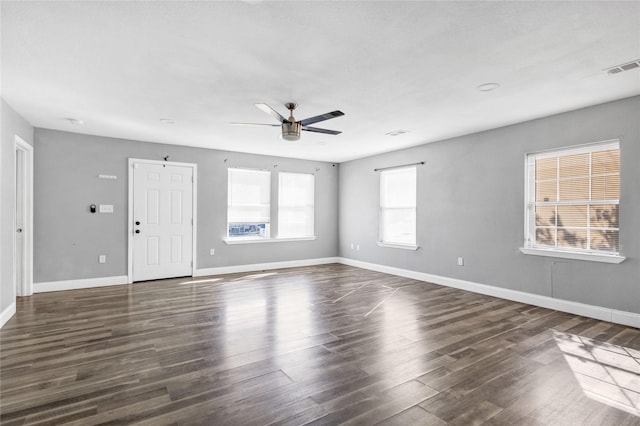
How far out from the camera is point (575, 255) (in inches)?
167

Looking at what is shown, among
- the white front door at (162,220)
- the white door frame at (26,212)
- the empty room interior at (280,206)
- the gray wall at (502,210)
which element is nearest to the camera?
the empty room interior at (280,206)

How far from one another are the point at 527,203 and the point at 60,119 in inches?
272

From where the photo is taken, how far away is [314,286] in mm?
5770

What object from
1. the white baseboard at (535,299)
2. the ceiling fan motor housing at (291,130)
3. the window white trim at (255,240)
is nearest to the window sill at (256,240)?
the window white trim at (255,240)

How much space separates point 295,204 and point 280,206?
1.36ft

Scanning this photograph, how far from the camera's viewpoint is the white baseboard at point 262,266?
6785mm

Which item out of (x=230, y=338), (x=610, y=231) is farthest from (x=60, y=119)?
(x=610, y=231)

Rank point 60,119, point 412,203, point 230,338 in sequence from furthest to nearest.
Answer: point 412,203, point 60,119, point 230,338

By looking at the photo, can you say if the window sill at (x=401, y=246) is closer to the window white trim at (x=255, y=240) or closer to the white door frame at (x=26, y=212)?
the window white trim at (x=255, y=240)

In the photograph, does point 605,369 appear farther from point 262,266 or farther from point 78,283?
point 78,283

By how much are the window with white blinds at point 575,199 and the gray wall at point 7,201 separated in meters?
6.78

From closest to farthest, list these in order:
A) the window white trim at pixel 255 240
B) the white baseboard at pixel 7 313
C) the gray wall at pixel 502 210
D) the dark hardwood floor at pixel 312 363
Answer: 1. the dark hardwood floor at pixel 312 363
2. the white baseboard at pixel 7 313
3. the gray wall at pixel 502 210
4. the window white trim at pixel 255 240

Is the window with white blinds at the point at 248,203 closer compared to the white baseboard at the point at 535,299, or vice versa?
the white baseboard at the point at 535,299

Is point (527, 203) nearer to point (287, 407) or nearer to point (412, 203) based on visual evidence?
point (412, 203)
